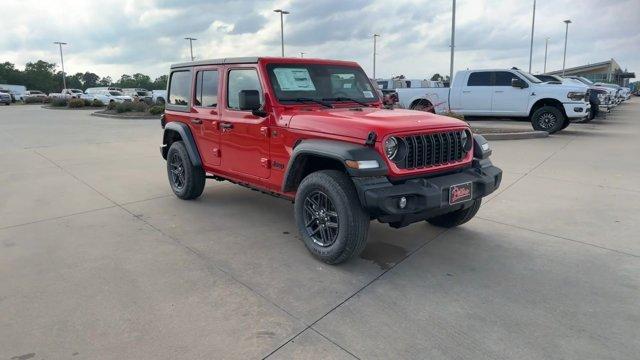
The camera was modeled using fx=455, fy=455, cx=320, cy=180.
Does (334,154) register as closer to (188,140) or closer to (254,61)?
(254,61)

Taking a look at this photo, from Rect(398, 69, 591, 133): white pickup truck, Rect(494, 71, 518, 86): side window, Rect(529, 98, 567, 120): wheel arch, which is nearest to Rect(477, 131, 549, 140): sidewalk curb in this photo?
Rect(398, 69, 591, 133): white pickup truck

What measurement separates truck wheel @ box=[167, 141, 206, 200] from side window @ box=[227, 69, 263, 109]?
1.21 metres

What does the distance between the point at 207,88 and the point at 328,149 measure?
2.46 meters

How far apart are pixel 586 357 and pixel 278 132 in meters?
3.04

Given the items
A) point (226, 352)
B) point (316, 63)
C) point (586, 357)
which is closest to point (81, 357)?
point (226, 352)

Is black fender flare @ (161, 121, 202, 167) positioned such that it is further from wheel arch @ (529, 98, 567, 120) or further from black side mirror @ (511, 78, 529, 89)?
wheel arch @ (529, 98, 567, 120)

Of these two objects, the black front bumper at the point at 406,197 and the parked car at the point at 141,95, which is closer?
the black front bumper at the point at 406,197

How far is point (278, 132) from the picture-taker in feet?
14.5

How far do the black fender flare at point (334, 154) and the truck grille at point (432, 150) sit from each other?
27 cm

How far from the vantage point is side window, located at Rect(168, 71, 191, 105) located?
5.97 meters

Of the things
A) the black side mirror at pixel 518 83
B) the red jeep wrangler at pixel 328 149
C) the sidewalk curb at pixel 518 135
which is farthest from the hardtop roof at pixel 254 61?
the black side mirror at pixel 518 83

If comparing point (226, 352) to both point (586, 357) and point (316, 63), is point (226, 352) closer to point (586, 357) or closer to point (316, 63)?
point (586, 357)

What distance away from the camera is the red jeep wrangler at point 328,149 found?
11.9ft

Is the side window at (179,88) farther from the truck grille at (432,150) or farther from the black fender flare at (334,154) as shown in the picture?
the truck grille at (432,150)
